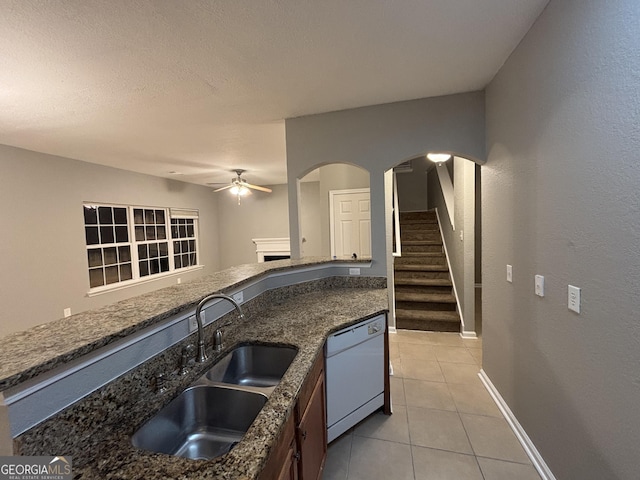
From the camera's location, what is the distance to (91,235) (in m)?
4.76

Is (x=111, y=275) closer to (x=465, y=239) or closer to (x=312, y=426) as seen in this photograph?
(x=312, y=426)

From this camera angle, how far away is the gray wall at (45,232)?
3.50 meters

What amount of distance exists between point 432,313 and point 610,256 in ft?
9.98

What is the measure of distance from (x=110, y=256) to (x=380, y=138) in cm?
502

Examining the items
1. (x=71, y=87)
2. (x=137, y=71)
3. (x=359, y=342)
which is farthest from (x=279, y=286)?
(x=71, y=87)

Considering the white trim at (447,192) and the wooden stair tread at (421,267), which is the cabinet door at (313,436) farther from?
the white trim at (447,192)

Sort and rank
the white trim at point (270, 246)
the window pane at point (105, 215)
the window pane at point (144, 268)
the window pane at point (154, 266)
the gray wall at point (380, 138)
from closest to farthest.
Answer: the gray wall at point (380, 138), the window pane at point (105, 215), the window pane at point (144, 268), the window pane at point (154, 266), the white trim at point (270, 246)

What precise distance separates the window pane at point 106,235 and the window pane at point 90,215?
189 millimetres

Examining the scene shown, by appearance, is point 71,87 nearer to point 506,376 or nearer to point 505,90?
point 505,90

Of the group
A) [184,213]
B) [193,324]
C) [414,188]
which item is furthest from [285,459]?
[414,188]

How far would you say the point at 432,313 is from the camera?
4.01 metres

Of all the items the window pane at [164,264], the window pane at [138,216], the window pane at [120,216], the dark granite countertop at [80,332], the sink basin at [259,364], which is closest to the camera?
the dark granite countertop at [80,332]

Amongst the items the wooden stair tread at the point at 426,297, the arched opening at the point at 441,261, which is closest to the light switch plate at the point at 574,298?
the arched opening at the point at 441,261

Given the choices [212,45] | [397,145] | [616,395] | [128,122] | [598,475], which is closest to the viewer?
[616,395]
